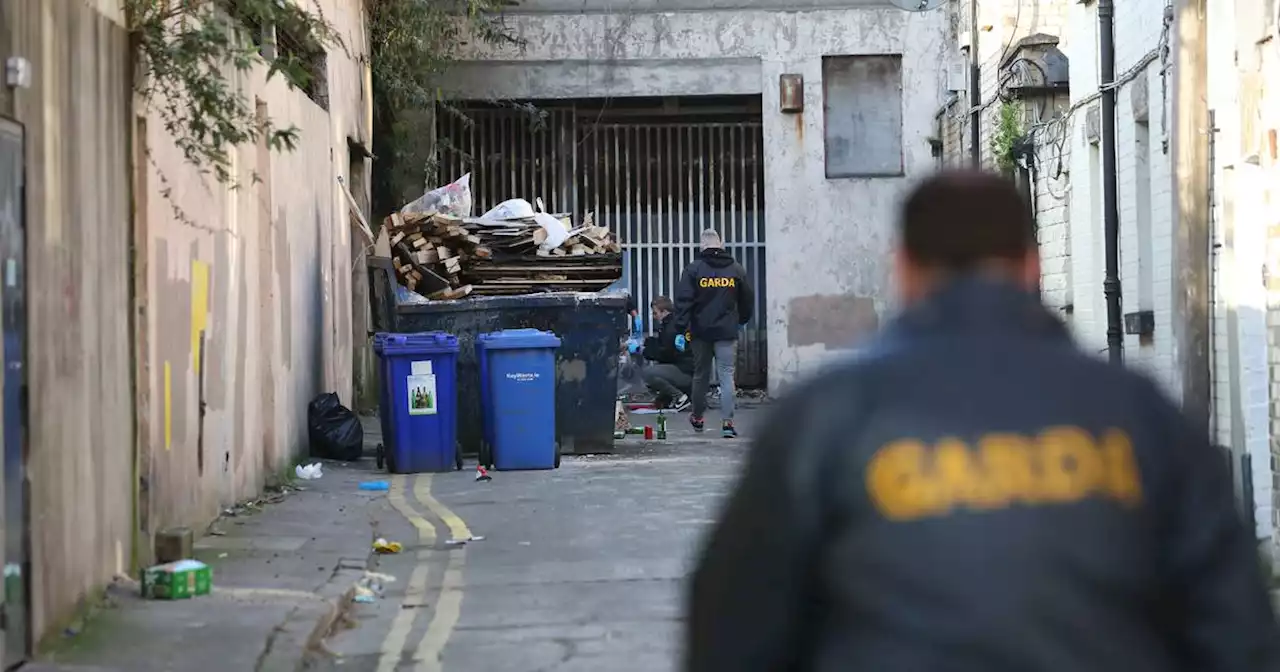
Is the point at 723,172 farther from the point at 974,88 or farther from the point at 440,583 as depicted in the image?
the point at 440,583

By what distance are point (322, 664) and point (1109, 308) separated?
8521mm

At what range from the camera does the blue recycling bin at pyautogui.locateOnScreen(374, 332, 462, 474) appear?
1349cm

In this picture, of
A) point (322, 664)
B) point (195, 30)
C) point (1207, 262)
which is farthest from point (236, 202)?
point (1207, 262)

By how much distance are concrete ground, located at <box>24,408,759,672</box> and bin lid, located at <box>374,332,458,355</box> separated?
989 millimetres

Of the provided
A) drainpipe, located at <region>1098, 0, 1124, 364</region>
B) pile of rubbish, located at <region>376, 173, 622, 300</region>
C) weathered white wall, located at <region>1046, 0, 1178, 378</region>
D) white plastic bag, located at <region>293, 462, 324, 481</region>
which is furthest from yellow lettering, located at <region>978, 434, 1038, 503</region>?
pile of rubbish, located at <region>376, 173, 622, 300</region>

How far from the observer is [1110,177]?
13727 mm

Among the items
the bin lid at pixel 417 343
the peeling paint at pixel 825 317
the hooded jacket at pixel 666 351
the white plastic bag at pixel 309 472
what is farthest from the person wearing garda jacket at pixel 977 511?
the peeling paint at pixel 825 317

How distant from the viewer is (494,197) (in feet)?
72.4

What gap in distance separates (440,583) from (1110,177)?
7233 mm

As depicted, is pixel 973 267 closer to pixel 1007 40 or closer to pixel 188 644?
pixel 188 644

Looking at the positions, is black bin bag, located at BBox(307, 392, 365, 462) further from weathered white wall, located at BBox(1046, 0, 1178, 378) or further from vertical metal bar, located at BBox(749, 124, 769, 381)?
vertical metal bar, located at BBox(749, 124, 769, 381)

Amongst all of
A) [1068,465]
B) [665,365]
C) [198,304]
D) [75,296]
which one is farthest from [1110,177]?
[1068,465]

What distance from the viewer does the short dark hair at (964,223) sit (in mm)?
2439

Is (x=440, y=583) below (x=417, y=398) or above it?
below
